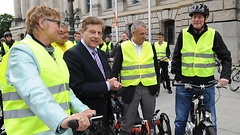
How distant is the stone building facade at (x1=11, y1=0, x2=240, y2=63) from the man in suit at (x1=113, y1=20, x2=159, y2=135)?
153 centimetres

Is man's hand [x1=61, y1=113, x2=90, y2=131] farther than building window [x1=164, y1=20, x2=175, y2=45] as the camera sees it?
No

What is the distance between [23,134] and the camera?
62.7 inches

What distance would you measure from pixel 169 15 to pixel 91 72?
1670cm

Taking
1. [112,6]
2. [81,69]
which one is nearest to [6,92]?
[81,69]

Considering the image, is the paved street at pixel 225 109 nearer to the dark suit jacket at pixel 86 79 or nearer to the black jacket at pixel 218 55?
the black jacket at pixel 218 55

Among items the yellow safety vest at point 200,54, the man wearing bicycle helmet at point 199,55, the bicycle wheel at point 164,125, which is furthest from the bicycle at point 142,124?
the yellow safety vest at point 200,54

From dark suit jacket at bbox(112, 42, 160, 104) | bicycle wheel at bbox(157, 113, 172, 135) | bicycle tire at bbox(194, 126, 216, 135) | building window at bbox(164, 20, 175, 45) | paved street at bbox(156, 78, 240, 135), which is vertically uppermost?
building window at bbox(164, 20, 175, 45)

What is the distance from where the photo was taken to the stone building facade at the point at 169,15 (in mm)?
13102

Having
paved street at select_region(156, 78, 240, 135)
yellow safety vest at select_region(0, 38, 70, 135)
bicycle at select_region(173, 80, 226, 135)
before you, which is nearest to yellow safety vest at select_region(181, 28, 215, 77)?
bicycle at select_region(173, 80, 226, 135)

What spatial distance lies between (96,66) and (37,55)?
3.86 ft

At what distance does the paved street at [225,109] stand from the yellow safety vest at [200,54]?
22.4 inches

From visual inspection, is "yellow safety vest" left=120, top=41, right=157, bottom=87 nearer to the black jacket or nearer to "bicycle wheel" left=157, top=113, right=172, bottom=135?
the black jacket

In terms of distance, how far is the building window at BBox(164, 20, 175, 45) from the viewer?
18.8 meters

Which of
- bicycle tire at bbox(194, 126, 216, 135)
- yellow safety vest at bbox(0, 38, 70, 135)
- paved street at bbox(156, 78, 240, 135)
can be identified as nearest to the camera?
yellow safety vest at bbox(0, 38, 70, 135)
